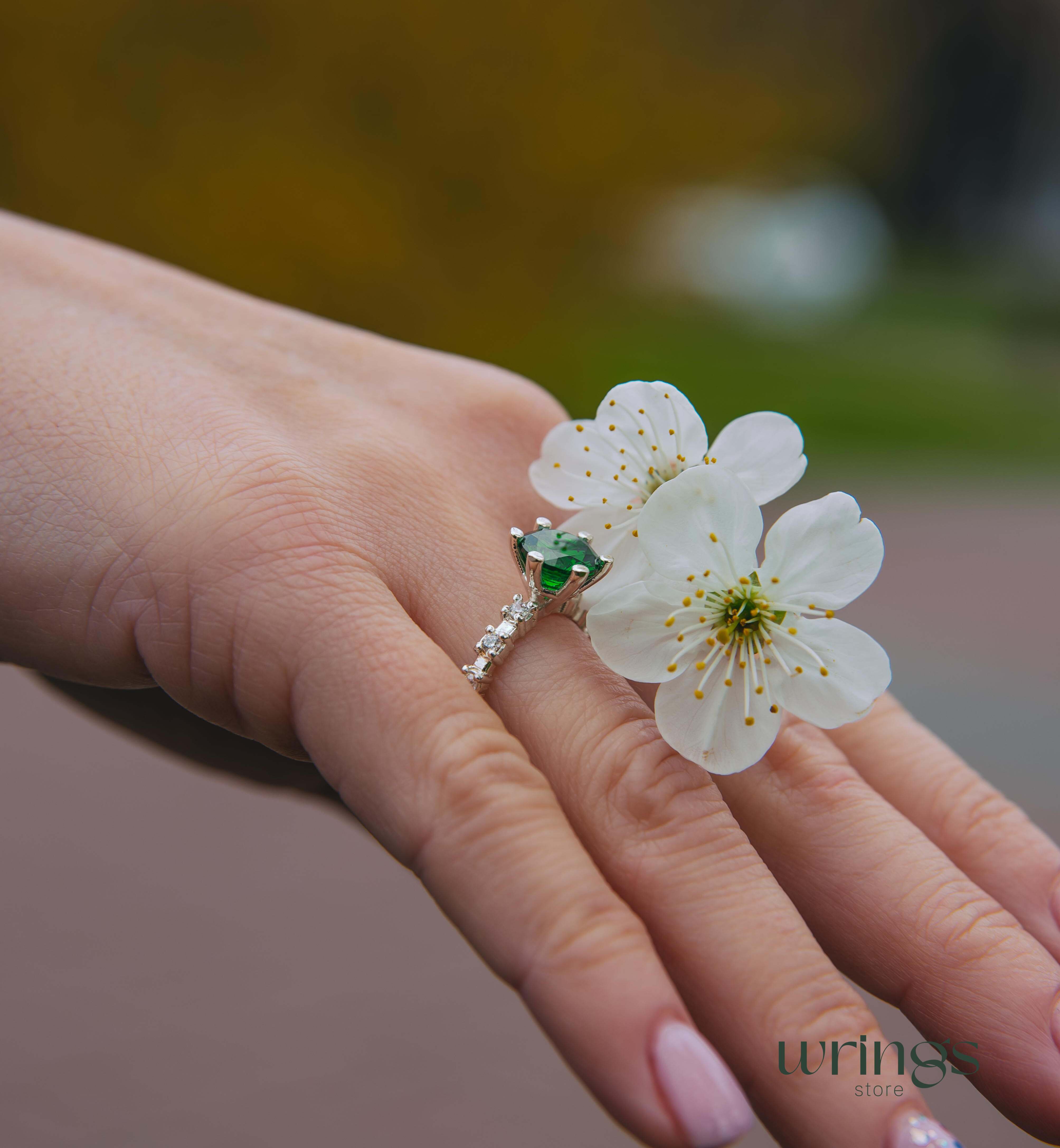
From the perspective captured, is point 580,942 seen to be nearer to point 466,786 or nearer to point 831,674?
point 466,786


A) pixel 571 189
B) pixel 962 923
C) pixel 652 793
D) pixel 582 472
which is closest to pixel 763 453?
pixel 582 472

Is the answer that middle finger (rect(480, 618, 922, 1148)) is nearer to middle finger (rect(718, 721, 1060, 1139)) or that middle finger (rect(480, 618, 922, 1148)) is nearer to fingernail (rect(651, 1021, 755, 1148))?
fingernail (rect(651, 1021, 755, 1148))

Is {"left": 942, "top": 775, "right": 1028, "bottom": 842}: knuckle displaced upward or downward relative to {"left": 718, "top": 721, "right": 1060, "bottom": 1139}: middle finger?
upward

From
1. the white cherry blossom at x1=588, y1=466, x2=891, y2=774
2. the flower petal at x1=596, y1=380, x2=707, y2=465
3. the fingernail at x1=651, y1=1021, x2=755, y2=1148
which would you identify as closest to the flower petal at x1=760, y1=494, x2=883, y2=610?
the white cherry blossom at x1=588, y1=466, x2=891, y2=774

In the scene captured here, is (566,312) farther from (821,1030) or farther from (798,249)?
(821,1030)

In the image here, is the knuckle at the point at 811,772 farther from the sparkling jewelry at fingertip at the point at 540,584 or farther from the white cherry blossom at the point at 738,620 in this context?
the sparkling jewelry at fingertip at the point at 540,584

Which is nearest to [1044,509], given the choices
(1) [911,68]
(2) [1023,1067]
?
(2) [1023,1067]

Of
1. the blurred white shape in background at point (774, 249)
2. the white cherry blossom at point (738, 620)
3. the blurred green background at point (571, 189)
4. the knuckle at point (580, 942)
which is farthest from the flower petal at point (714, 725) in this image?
the blurred white shape in background at point (774, 249)
